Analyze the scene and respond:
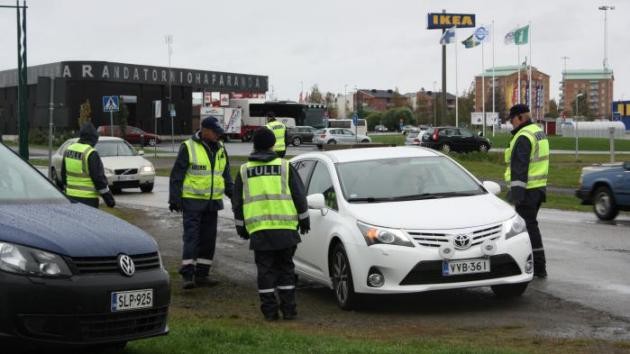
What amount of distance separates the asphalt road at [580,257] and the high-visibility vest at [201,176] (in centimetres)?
140

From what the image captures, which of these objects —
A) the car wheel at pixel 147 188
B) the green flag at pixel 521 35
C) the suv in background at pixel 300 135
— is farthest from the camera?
the green flag at pixel 521 35

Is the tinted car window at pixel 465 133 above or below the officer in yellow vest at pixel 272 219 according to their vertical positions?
above

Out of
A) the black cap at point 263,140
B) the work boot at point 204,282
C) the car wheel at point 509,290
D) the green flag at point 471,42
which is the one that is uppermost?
the green flag at point 471,42

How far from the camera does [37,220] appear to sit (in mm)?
6133

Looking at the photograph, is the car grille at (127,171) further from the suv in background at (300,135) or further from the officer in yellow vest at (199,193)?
the suv in background at (300,135)

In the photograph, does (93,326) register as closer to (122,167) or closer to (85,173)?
(85,173)

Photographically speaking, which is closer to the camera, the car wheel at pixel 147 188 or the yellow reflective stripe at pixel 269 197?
the yellow reflective stripe at pixel 269 197

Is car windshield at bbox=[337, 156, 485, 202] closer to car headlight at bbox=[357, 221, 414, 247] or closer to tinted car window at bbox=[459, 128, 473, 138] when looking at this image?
car headlight at bbox=[357, 221, 414, 247]

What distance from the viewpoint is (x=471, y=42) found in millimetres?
78250

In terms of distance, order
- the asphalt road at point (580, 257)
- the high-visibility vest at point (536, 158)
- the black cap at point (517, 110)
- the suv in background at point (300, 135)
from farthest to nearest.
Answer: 1. the suv in background at point (300, 135)
2. the black cap at point (517, 110)
3. the high-visibility vest at point (536, 158)
4. the asphalt road at point (580, 257)

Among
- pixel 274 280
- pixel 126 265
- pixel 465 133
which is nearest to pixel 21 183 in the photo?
pixel 126 265

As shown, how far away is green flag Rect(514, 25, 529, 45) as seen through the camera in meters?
76.5

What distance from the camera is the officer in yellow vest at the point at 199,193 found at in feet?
34.8

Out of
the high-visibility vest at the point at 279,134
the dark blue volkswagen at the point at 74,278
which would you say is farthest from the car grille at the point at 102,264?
the high-visibility vest at the point at 279,134
